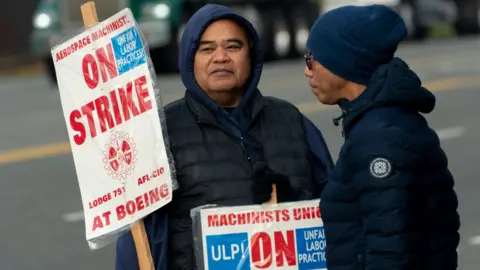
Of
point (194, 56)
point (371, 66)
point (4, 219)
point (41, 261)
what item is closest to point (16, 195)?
point (4, 219)

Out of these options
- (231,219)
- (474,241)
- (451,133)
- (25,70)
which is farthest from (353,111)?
(25,70)

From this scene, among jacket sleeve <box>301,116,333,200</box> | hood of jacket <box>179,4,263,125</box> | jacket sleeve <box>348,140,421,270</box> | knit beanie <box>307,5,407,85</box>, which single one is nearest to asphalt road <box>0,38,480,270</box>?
jacket sleeve <box>301,116,333,200</box>

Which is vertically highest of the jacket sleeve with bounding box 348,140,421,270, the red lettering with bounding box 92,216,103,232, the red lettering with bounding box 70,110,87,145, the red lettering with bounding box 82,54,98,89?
the red lettering with bounding box 82,54,98,89

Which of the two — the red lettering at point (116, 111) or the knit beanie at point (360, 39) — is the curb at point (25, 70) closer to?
the red lettering at point (116, 111)

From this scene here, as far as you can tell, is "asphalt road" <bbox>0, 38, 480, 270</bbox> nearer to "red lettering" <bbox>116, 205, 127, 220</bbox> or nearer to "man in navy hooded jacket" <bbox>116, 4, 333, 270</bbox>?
"man in navy hooded jacket" <bbox>116, 4, 333, 270</bbox>

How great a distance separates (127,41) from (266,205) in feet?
2.34

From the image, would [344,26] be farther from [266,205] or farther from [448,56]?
[448,56]

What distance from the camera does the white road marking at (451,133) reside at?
16.4m

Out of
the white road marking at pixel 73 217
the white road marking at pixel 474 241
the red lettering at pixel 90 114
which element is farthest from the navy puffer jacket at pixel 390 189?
the white road marking at pixel 73 217

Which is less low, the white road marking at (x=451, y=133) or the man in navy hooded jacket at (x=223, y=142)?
the white road marking at (x=451, y=133)

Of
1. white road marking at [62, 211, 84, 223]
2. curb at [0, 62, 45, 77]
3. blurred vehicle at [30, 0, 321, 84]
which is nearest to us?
white road marking at [62, 211, 84, 223]

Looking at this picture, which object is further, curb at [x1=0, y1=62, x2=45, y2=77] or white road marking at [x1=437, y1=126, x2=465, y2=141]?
curb at [x1=0, y1=62, x2=45, y2=77]

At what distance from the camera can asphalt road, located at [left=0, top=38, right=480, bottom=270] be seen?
11.0 metres

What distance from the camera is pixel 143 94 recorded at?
5012 mm
